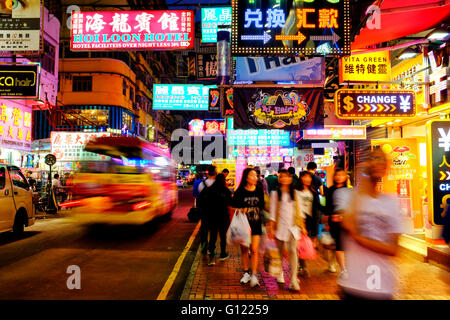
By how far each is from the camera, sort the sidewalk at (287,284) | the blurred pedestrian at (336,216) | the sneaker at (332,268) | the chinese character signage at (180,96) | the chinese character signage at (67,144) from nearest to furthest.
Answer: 1. the sidewalk at (287,284)
2. the blurred pedestrian at (336,216)
3. the sneaker at (332,268)
4. the chinese character signage at (180,96)
5. the chinese character signage at (67,144)

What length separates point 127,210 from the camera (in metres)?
8.92

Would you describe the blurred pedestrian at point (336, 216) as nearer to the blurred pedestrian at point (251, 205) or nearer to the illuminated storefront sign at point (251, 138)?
the blurred pedestrian at point (251, 205)

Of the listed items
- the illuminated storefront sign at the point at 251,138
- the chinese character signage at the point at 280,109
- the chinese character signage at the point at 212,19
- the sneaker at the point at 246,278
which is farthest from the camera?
the illuminated storefront sign at the point at 251,138

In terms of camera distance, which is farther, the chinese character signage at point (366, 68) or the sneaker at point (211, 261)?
the chinese character signage at point (366, 68)

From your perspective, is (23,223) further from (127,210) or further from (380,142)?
(380,142)

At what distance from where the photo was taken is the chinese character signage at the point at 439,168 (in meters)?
6.76

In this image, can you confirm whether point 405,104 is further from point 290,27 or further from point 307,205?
point 307,205

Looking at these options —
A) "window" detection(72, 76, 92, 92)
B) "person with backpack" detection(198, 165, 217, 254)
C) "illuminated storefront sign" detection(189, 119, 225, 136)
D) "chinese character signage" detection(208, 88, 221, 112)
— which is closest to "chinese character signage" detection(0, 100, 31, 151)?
"chinese character signage" detection(208, 88, 221, 112)

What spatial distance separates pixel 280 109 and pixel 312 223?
473 centimetres

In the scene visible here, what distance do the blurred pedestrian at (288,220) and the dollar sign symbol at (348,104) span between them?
5.24 metres

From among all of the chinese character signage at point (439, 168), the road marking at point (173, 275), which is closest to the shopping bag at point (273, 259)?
the road marking at point (173, 275)

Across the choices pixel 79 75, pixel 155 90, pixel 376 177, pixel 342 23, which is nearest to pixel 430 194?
pixel 342 23

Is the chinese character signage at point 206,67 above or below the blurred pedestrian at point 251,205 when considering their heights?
above

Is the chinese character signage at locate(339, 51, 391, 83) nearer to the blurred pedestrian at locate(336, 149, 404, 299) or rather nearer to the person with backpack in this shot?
the person with backpack
